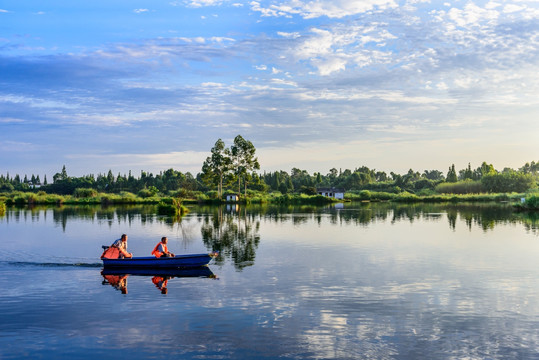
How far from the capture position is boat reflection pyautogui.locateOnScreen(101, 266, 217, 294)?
24.2 m

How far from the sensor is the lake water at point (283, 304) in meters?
14.7

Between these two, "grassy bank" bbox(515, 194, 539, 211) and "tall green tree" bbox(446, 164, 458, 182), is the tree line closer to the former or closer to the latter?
"tall green tree" bbox(446, 164, 458, 182)

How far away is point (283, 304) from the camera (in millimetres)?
19531

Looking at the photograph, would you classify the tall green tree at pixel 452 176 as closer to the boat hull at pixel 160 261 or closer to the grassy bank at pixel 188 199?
the grassy bank at pixel 188 199

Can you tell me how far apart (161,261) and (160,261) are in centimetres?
6

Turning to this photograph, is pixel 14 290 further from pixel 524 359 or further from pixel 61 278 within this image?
pixel 524 359

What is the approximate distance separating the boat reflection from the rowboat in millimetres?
288

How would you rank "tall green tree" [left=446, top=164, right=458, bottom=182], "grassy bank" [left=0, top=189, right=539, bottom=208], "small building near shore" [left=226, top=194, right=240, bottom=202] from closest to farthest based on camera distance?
"grassy bank" [left=0, top=189, right=539, bottom=208] < "small building near shore" [left=226, top=194, right=240, bottom=202] < "tall green tree" [left=446, top=164, right=458, bottom=182]

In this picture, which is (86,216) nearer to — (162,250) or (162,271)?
(162,250)

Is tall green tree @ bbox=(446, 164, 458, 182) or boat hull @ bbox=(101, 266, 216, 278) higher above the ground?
tall green tree @ bbox=(446, 164, 458, 182)

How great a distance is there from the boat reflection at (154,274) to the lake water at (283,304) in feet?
0.54

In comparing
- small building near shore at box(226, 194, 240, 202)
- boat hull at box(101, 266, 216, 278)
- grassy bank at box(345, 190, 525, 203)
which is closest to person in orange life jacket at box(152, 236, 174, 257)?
boat hull at box(101, 266, 216, 278)

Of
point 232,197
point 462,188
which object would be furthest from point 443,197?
point 232,197

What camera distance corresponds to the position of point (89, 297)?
2112 centimetres
